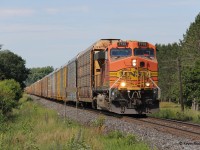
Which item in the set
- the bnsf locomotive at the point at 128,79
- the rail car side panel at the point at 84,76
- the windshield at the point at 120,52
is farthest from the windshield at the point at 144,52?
the rail car side panel at the point at 84,76

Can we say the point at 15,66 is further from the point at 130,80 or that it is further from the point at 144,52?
the point at 130,80

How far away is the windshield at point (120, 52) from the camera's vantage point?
21.7 metres

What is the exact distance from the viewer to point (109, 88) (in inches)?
822

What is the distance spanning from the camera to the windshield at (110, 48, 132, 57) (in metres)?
21.7

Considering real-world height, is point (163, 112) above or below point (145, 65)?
below

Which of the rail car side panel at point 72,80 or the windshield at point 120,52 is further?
the rail car side panel at point 72,80

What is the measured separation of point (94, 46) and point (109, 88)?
4.75m

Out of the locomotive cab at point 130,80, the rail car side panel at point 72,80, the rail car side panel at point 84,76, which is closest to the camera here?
the locomotive cab at point 130,80

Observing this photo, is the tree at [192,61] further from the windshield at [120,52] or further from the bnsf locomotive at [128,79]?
the windshield at [120,52]

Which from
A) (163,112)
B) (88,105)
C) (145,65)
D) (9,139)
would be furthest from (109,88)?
(88,105)

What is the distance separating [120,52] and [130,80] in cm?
171

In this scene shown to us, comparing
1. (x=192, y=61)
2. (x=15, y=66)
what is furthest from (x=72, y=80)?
(x=15, y=66)

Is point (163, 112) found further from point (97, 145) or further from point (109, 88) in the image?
point (97, 145)

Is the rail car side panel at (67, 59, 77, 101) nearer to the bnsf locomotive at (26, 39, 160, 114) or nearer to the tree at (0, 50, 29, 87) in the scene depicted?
the bnsf locomotive at (26, 39, 160, 114)
